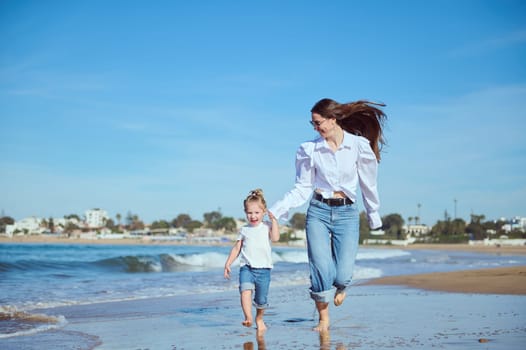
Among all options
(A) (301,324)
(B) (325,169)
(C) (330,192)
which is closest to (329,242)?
(C) (330,192)

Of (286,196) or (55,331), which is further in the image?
(55,331)

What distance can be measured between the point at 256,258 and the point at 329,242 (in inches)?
29.6

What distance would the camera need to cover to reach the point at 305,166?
17.5ft

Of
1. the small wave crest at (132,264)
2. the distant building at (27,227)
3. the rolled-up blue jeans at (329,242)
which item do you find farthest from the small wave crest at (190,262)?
the distant building at (27,227)

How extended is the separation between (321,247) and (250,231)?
0.79 m

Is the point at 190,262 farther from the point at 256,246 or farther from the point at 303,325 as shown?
the point at 256,246

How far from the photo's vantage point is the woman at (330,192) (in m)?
5.31

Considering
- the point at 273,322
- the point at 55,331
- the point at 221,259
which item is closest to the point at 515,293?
the point at 273,322

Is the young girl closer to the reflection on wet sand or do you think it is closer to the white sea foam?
the reflection on wet sand

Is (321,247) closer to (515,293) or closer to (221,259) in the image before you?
(515,293)

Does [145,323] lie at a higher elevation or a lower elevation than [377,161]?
lower

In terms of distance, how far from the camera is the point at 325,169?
5289 millimetres

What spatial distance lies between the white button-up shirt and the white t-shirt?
52cm

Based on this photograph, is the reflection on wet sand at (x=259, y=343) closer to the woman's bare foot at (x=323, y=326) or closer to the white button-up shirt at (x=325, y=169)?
the woman's bare foot at (x=323, y=326)
